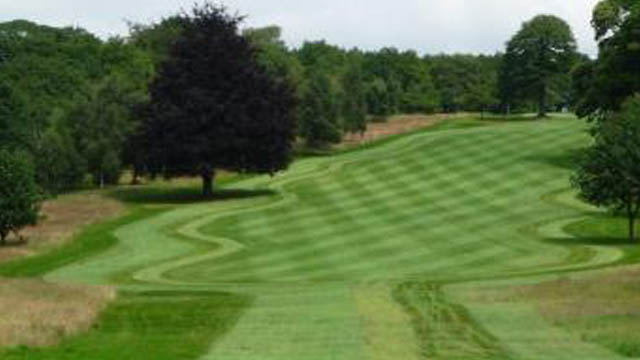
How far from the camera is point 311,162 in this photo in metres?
116

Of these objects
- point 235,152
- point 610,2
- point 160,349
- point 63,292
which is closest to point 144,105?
point 235,152

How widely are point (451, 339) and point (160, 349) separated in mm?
6627

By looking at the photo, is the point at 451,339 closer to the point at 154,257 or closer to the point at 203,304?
the point at 203,304

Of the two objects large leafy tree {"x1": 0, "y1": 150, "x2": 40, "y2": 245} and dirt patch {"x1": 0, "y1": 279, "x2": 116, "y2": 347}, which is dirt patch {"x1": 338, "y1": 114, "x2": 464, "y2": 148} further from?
dirt patch {"x1": 0, "y1": 279, "x2": 116, "y2": 347}

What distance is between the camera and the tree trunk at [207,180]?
85188 mm

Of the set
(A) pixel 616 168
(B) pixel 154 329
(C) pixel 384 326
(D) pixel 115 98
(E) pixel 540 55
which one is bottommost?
(B) pixel 154 329

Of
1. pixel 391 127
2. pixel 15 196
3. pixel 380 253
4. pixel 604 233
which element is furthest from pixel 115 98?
pixel 391 127

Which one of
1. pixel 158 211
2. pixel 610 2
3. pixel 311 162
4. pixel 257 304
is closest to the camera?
pixel 257 304

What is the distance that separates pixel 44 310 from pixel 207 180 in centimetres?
5341

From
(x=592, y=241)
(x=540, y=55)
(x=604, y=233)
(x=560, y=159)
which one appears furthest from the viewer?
(x=540, y=55)

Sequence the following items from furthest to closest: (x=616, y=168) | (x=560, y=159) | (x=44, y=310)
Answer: (x=560, y=159)
(x=616, y=168)
(x=44, y=310)

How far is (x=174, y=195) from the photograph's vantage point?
89.8m

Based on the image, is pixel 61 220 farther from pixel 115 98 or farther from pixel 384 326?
pixel 384 326

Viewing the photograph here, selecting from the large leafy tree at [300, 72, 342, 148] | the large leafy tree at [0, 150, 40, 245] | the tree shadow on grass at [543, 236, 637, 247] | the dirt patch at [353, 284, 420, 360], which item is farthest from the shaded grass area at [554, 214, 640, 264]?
the large leafy tree at [300, 72, 342, 148]
